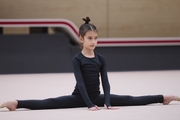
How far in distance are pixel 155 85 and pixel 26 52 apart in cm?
472

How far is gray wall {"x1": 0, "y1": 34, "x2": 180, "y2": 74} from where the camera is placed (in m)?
11.6

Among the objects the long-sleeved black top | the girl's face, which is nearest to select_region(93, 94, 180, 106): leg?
the long-sleeved black top

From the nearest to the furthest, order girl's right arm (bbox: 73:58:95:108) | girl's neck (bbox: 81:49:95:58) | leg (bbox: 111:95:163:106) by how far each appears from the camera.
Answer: girl's right arm (bbox: 73:58:95:108) < girl's neck (bbox: 81:49:95:58) < leg (bbox: 111:95:163:106)

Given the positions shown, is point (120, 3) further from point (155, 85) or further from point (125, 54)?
point (155, 85)

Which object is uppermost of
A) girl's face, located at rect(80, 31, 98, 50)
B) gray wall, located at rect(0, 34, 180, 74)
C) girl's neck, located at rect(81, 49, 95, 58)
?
girl's face, located at rect(80, 31, 98, 50)

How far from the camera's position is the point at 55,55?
11867 millimetres

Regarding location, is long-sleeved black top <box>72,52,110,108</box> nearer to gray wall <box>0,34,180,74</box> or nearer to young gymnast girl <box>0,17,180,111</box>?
young gymnast girl <box>0,17,180,111</box>

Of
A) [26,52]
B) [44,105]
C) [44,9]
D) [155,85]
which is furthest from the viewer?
[44,9]

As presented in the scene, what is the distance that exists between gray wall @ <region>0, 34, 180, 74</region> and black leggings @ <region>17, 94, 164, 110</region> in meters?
6.71

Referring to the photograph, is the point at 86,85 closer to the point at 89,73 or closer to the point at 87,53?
the point at 89,73

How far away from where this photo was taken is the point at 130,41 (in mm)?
12055

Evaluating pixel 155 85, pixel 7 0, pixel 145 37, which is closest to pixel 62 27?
pixel 7 0

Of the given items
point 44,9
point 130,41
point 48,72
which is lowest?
point 48,72

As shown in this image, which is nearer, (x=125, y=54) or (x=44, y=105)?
(x=44, y=105)
